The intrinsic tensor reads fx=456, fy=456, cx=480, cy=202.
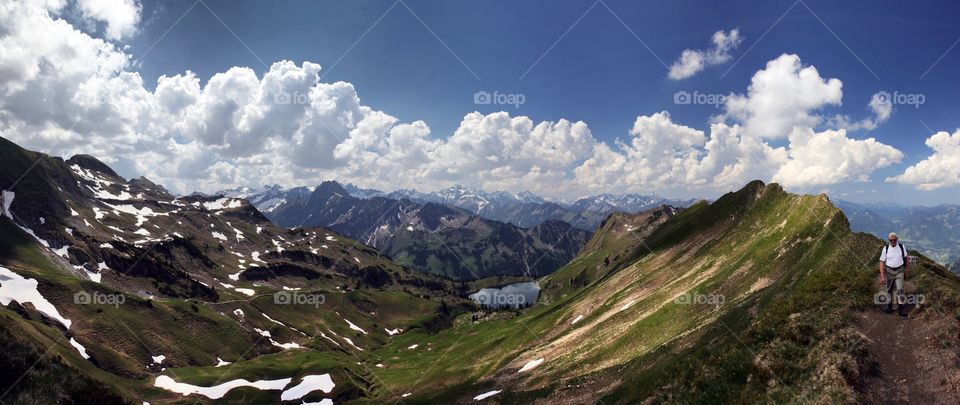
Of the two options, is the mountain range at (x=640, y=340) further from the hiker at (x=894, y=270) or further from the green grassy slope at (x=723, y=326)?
the hiker at (x=894, y=270)

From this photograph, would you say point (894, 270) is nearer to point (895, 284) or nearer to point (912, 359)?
point (895, 284)

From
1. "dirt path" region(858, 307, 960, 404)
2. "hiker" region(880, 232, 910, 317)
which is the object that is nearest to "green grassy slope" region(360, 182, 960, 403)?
"dirt path" region(858, 307, 960, 404)

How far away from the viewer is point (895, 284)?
27.6 m

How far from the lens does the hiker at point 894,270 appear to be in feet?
87.0

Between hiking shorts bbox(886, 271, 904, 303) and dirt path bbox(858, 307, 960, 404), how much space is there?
3.79 feet

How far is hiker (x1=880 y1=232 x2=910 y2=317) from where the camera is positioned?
26.5 meters

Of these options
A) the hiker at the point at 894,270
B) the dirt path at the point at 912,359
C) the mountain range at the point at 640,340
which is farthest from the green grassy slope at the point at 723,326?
the hiker at the point at 894,270

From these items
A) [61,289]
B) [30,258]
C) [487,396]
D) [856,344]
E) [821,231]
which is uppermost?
[30,258]

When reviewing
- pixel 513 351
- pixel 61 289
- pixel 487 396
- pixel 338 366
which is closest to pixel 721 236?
pixel 513 351

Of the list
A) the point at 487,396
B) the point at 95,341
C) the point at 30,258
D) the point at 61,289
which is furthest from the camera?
the point at 30,258

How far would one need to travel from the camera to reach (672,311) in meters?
58.4

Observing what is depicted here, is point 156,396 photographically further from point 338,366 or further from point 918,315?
point 918,315

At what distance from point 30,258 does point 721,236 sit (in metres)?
214

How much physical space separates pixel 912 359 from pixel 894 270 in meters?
5.54
